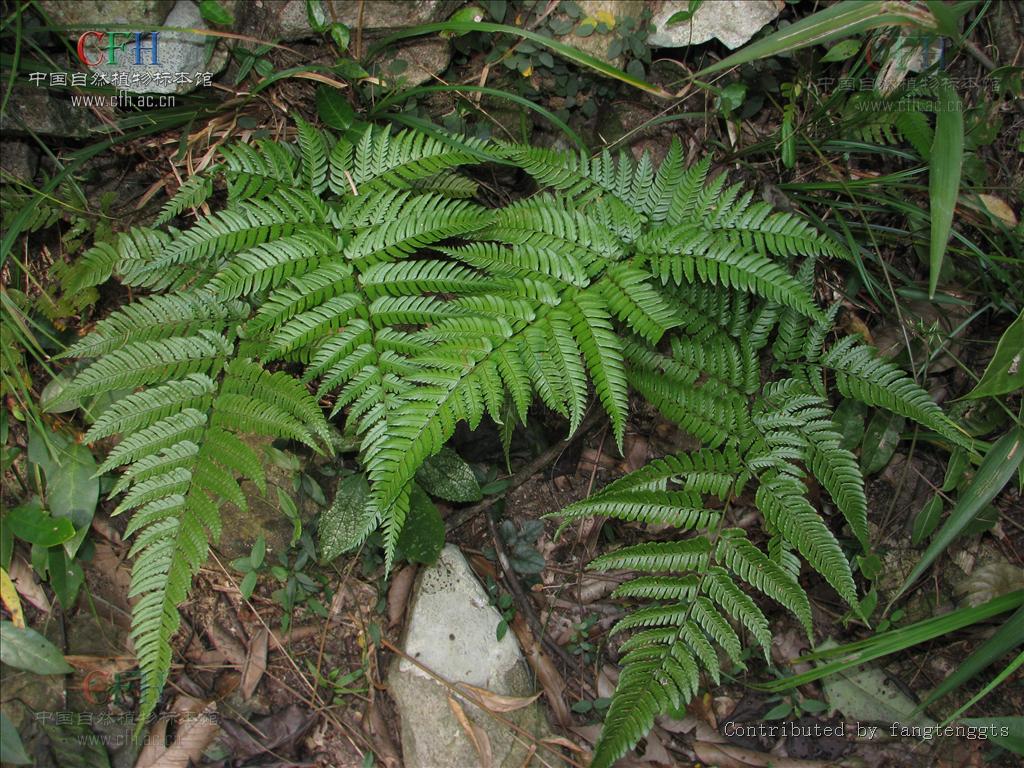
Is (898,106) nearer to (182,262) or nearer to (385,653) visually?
(182,262)

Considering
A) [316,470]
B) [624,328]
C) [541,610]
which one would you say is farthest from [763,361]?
[316,470]

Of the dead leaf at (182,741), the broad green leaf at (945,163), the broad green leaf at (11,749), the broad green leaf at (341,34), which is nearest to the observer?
the broad green leaf at (945,163)

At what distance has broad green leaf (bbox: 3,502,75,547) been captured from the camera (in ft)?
9.54

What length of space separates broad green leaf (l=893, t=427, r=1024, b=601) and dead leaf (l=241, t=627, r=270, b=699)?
273 centimetres

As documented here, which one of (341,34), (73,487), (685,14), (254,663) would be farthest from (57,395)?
(685,14)

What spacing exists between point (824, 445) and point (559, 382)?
122cm

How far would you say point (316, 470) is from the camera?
3256 mm

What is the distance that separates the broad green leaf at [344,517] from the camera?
9.89ft

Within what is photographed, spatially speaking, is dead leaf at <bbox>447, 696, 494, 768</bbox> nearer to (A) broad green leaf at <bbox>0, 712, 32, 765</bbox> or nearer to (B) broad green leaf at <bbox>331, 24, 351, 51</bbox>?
(A) broad green leaf at <bbox>0, 712, 32, 765</bbox>

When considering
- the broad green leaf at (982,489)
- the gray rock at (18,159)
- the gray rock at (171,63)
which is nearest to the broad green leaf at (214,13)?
the gray rock at (171,63)

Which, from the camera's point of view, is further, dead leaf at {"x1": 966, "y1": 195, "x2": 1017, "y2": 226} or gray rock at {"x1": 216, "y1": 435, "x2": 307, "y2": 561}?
dead leaf at {"x1": 966, "y1": 195, "x2": 1017, "y2": 226}

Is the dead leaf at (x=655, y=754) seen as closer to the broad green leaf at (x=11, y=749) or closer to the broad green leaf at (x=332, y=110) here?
the broad green leaf at (x=11, y=749)

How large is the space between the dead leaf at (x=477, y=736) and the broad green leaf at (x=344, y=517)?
0.84 m

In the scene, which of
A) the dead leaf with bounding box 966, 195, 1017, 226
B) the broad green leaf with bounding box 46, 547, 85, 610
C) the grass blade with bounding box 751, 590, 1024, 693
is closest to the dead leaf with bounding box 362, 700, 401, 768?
the broad green leaf with bounding box 46, 547, 85, 610
